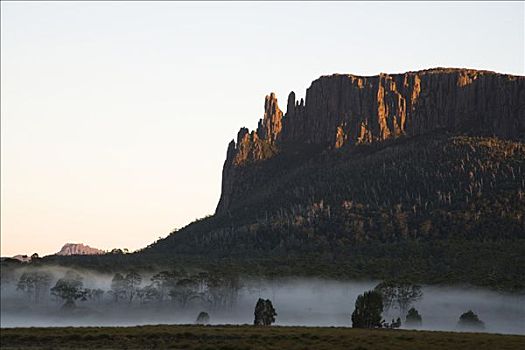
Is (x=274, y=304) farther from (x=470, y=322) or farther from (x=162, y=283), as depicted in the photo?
(x=470, y=322)

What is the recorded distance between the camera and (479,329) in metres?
144

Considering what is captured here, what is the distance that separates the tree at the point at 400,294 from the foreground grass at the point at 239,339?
59085 millimetres

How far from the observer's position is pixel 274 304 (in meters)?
185

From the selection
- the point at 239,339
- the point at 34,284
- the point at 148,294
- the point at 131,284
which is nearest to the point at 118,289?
the point at 131,284

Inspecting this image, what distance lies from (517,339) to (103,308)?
10148cm

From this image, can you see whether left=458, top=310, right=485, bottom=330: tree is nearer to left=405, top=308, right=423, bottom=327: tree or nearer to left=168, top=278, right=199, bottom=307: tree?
left=405, top=308, right=423, bottom=327: tree

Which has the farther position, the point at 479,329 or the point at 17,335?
the point at 479,329

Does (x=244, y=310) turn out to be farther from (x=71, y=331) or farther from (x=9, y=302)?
(x=71, y=331)

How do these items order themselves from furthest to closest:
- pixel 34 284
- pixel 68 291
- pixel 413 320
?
pixel 34 284, pixel 68 291, pixel 413 320

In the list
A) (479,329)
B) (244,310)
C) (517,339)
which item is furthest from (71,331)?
(244,310)

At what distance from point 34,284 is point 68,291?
11.6 metres

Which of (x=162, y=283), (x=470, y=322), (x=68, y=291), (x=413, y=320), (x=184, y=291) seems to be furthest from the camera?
(x=162, y=283)

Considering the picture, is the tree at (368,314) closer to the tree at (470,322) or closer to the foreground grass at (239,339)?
the foreground grass at (239,339)

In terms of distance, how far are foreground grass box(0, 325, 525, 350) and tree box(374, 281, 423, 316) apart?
59.1 m
